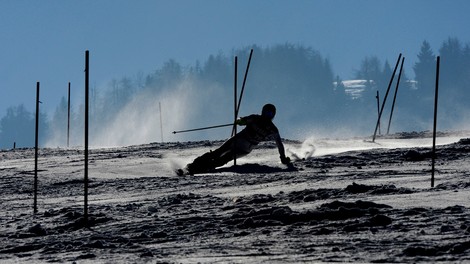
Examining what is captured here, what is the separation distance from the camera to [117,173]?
67.0ft

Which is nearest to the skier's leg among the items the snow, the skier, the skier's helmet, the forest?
the skier

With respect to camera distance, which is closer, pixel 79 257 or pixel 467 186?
pixel 79 257

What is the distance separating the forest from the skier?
9320 centimetres

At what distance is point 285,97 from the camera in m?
137

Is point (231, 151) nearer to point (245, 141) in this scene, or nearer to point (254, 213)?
point (245, 141)

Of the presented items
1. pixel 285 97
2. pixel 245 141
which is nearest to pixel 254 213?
pixel 245 141

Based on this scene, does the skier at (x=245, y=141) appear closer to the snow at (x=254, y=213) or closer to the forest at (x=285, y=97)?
the snow at (x=254, y=213)

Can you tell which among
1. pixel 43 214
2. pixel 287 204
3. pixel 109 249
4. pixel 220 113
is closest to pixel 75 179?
pixel 43 214

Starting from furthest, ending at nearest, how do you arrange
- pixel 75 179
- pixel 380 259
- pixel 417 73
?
pixel 417 73
pixel 75 179
pixel 380 259

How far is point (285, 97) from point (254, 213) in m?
127

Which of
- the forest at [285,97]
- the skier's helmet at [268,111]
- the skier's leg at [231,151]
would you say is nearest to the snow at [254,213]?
the skier's leg at [231,151]

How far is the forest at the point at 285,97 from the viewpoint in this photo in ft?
404

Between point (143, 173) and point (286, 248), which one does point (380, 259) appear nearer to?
point (286, 248)

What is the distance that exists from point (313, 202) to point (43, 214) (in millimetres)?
3419
